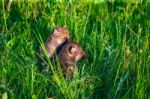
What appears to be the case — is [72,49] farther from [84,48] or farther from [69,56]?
[84,48]

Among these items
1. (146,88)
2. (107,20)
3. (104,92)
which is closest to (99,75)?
(104,92)

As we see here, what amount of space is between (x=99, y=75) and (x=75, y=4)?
71.1 inches

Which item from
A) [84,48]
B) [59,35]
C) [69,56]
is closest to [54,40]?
[59,35]

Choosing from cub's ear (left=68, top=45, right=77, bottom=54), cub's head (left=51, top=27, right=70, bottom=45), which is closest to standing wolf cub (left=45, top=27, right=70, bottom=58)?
cub's head (left=51, top=27, right=70, bottom=45)

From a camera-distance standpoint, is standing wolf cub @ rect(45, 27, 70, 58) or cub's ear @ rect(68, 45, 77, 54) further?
standing wolf cub @ rect(45, 27, 70, 58)

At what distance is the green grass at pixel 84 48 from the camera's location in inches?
171

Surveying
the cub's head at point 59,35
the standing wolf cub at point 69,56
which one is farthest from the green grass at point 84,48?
the cub's head at point 59,35

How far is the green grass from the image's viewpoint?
14.3 feet

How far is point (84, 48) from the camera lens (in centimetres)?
523

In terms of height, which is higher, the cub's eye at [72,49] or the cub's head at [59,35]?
the cub's head at [59,35]

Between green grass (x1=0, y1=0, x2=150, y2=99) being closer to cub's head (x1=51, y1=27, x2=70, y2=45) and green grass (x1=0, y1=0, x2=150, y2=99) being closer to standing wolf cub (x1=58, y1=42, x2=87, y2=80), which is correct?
standing wolf cub (x1=58, y1=42, x2=87, y2=80)

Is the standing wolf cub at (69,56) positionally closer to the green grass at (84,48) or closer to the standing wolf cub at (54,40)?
the green grass at (84,48)

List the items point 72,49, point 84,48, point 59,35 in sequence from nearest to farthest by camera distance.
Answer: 1. point 72,49
2. point 59,35
3. point 84,48

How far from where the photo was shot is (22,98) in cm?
434
